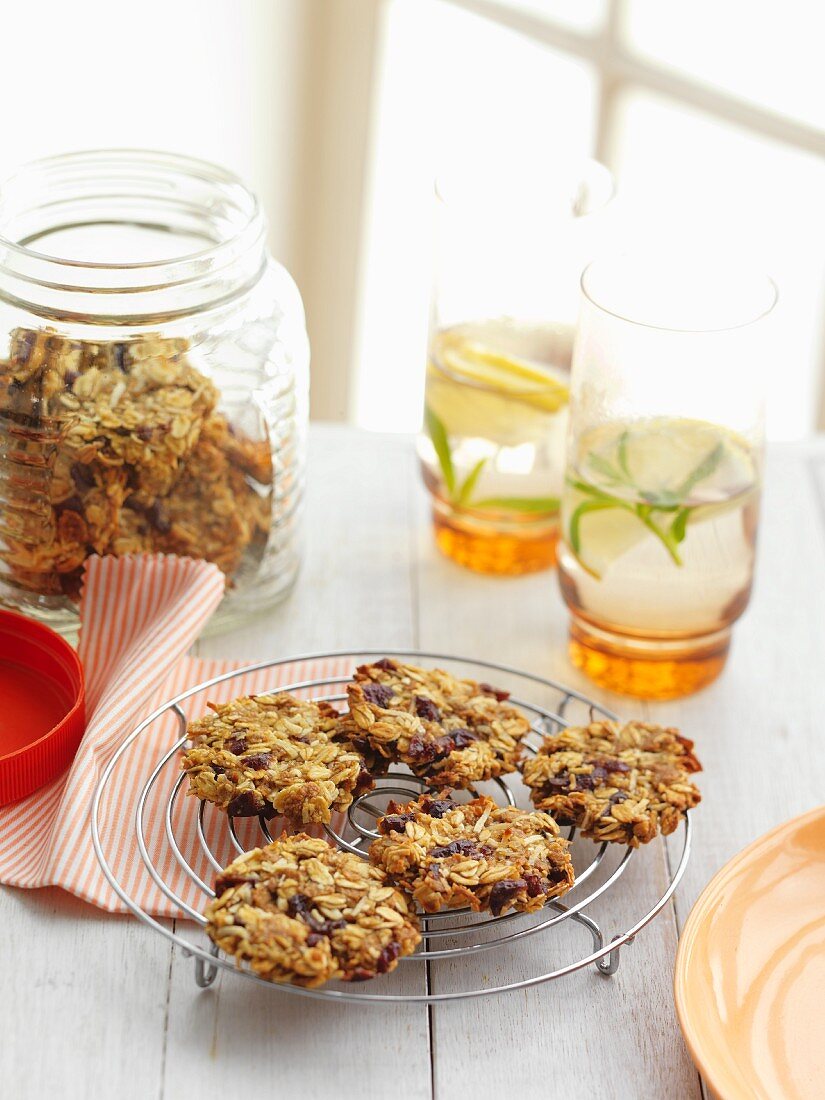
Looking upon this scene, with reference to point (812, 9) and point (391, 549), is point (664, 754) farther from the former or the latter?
point (812, 9)

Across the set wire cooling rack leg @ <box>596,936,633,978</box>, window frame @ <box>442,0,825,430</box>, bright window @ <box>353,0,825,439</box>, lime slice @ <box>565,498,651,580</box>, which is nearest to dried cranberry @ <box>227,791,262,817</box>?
wire cooling rack leg @ <box>596,936,633,978</box>

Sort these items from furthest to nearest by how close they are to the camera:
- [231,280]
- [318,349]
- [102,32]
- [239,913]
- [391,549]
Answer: [318,349]
[102,32]
[391,549]
[231,280]
[239,913]

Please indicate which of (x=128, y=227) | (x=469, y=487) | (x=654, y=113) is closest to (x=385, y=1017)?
(x=469, y=487)

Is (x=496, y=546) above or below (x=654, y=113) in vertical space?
below

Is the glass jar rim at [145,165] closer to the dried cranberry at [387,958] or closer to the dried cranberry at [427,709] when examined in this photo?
the dried cranberry at [427,709]

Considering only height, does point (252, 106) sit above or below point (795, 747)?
above

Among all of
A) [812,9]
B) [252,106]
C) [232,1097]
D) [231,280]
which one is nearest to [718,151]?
[812,9]

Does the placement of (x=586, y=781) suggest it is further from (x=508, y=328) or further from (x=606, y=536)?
(x=508, y=328)
